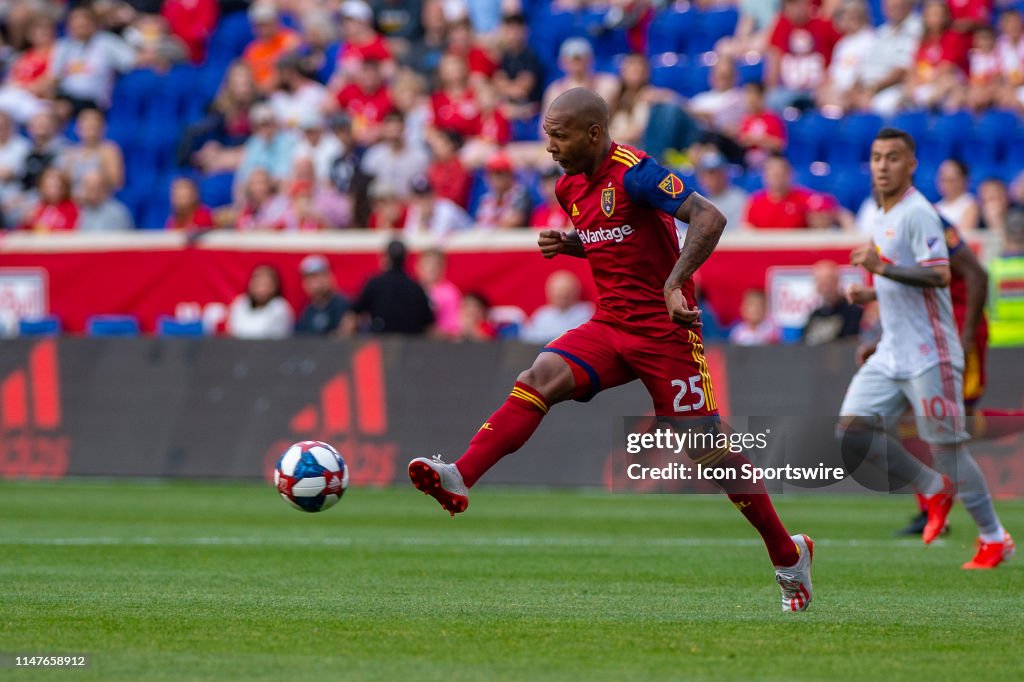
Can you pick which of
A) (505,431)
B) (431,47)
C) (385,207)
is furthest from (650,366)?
(431,47)

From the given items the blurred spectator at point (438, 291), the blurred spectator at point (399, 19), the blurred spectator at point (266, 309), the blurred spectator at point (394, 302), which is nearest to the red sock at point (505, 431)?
the blurred spectator at point (394, 302)

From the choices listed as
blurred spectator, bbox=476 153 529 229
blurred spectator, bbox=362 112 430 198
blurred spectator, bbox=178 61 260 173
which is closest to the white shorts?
blurred spectator, bbox=476 153 529 229

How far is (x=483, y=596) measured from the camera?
27.1 ft

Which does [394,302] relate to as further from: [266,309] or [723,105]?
[723,105]

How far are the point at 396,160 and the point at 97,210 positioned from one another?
377 centimetres

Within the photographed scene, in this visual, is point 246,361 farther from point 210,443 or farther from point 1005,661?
point 1005,661

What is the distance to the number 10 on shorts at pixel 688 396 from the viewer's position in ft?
25.1

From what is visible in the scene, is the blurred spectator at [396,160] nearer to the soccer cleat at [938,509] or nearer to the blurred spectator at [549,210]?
the blurred spectator at [549,210]

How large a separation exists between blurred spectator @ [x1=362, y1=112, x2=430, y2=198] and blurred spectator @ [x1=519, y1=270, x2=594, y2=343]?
353 cm

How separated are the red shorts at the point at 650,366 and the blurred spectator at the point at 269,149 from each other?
1412 centimetres

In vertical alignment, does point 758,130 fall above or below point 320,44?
below

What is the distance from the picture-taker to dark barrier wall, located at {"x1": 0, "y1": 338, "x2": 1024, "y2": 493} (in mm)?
15719

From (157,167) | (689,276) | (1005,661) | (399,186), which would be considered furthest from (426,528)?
(157,167)

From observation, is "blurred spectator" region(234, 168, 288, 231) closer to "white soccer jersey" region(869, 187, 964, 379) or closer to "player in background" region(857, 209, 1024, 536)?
"player in background" region(857, 209, 1024, 536)
